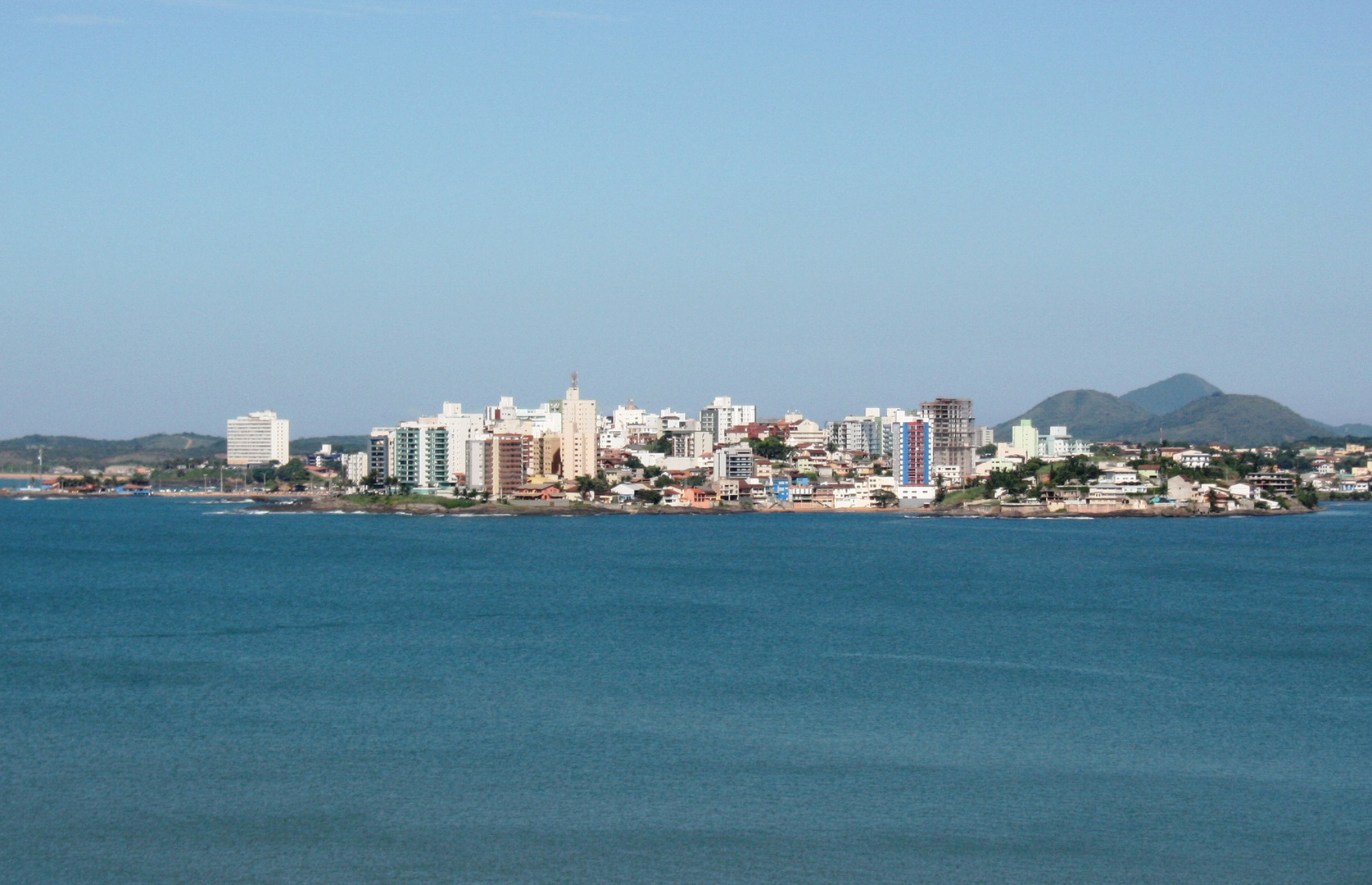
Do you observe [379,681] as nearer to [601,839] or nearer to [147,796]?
[147,796]

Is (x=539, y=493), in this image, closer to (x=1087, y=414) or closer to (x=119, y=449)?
(x=119, y=449)

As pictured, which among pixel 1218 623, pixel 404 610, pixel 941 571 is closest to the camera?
pixel 1218 623

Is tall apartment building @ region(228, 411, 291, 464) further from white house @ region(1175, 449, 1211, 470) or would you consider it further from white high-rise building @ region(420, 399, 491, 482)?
white house @ region(1175, 449, 1211, 470)

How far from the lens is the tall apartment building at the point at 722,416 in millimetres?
52122

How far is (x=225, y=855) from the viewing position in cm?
506

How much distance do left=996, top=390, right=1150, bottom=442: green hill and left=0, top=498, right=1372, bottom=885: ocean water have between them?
319ft

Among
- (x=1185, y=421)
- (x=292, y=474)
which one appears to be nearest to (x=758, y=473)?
(x=292, y=474)

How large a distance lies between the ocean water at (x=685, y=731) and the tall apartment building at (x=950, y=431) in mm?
23896

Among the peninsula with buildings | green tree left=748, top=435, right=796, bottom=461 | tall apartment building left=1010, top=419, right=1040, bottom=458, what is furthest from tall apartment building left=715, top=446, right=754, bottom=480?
tall apartment building left=1010, top=419, right=1040, bottom=458

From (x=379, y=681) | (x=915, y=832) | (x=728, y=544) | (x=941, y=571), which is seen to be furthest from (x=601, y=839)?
(x=728, y=544)

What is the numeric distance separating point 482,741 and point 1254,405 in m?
105

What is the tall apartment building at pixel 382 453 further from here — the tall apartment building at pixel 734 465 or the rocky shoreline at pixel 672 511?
the tall apartment building at pixel 734 465

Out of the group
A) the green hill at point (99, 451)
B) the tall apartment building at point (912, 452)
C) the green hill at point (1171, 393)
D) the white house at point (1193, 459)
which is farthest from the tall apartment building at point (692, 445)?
the green hill at point (1171, 393)

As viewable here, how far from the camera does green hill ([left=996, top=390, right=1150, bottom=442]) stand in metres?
112
